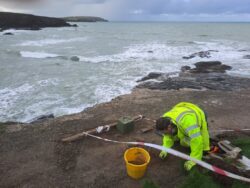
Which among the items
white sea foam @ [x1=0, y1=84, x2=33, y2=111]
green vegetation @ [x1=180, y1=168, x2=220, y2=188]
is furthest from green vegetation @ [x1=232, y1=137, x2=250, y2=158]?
white sea foam @ [x1=0, y1=84, x2=33, y2=111]

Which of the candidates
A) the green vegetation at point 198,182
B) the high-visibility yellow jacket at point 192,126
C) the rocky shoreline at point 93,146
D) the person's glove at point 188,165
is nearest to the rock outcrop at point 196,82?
the rocky shoreline at point 93,146

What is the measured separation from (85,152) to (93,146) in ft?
0.89

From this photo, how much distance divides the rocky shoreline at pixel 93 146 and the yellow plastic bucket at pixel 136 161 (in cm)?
16

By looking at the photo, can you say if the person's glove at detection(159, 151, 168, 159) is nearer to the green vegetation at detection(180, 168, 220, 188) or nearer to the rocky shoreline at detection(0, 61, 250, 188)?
the rocky shoreline at detection(0, 61, 250, 188)

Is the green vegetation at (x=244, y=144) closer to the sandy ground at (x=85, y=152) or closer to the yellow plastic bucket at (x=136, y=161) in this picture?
the sandy ground at (x=85, y=152)

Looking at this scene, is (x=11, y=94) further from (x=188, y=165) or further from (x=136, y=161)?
(x=188, y=165)

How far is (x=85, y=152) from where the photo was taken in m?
5.71

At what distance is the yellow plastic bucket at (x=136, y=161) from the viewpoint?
4.55 metres

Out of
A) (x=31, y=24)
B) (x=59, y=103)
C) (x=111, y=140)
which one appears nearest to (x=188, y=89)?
(x=59, y=103)

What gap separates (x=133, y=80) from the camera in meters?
14.7

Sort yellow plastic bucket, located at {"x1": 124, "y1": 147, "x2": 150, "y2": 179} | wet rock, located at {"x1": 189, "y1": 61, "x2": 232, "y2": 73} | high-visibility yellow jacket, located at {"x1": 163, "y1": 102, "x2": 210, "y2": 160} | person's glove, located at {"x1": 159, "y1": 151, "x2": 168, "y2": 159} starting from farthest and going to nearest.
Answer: wet rock, located at {"x1": 189, "y1": 61, "x2": 232, "y2": 73} < person's glove, located at {"x1": 159, "y1": 151, "x2": 168, "y2": 159} < yellow plastic bucket, located at {"x1": 124, "y1": 147, "x2": 150, "y2": 179} < high-visibility yellow jacket, located at {"x1": 163, "y1": 102, "x2": 210, "y2": 160}

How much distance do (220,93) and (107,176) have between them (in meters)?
7.36

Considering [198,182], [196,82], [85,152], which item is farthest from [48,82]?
[198,182]

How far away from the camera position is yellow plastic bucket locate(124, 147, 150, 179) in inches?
179
